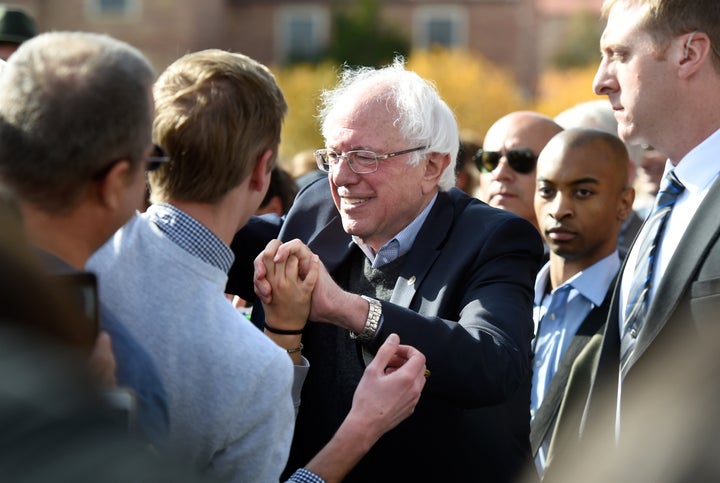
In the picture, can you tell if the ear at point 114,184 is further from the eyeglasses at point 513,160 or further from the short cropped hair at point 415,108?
the eyeglasses at point 513,160

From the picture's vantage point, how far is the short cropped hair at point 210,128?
2.42 meters

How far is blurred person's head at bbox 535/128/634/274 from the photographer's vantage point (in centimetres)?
467

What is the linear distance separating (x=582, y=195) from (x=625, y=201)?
25cm

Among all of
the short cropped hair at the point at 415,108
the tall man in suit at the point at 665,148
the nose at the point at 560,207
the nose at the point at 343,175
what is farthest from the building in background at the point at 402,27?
the tall man in suit at the point at 665,148

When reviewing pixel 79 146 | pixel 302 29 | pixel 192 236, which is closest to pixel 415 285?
pixel 192 236

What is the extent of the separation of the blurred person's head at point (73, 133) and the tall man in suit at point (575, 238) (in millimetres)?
2595

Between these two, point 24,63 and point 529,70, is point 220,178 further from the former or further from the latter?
point 529,70

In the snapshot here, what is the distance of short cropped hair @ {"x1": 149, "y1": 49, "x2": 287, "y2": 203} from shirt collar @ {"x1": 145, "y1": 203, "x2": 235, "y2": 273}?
0.06m

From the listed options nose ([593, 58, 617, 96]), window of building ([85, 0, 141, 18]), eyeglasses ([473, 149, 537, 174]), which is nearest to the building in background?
window of building ([85, 0, 141, 18])

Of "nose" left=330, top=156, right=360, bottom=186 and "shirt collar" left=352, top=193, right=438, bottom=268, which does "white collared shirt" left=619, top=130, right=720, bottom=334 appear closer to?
"shirt collar" left=352, top=193, right=438, bottom=268

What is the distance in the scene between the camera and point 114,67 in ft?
6.54

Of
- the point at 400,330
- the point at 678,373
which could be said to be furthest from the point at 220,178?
the point at 678,373

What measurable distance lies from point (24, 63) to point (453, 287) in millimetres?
1708

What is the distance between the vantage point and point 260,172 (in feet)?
8.36
